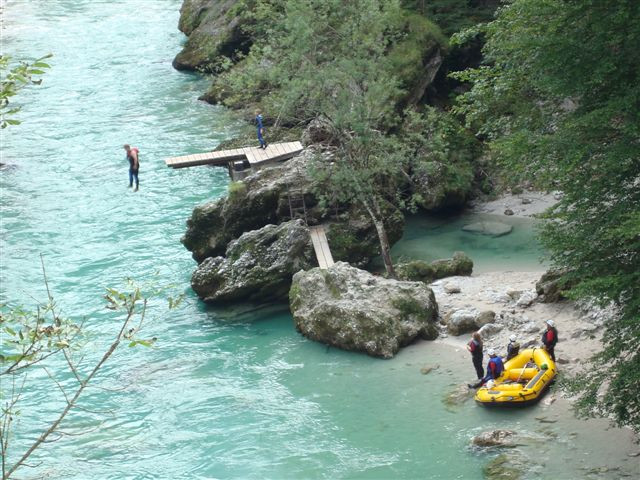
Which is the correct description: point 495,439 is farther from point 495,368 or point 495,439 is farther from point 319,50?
point 319,50

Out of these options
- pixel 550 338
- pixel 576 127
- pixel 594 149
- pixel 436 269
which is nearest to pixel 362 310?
pixel 436 269

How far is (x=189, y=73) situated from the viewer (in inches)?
1997

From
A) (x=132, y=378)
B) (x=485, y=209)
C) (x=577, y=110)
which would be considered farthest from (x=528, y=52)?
(x=485, y=209)

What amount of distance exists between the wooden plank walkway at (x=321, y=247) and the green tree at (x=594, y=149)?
11.4m

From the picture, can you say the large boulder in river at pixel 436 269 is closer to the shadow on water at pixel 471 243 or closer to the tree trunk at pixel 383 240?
the tree trunk at pixel 383 240

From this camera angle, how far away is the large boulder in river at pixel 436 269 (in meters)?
28.6

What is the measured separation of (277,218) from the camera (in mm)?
31188

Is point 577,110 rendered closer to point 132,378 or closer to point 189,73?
point 132,378

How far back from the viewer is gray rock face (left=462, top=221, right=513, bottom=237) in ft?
105

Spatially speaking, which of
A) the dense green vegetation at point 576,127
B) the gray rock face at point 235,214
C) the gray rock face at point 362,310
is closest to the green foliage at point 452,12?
the dense green vegetation at point 576,127

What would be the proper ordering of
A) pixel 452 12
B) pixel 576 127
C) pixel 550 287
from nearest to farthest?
1. pixel 576 127
2. pixel 550 287
3. pixel 452 12

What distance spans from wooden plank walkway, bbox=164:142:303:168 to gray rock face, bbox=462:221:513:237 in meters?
6.88

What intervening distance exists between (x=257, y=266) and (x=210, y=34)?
24.8 m

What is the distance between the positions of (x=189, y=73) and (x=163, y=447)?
108ft
